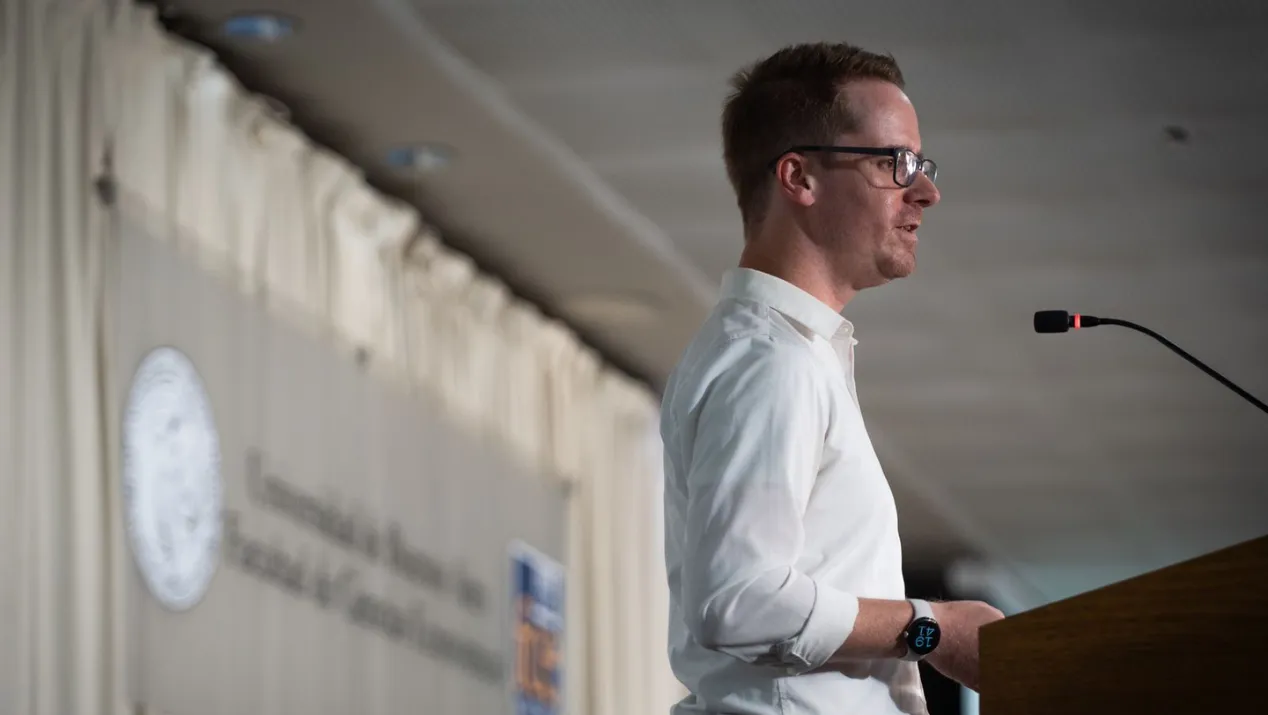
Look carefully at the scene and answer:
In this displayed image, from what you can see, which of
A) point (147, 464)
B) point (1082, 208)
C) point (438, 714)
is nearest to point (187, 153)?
point (147, 464)

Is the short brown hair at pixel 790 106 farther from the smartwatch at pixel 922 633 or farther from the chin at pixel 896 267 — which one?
the smartwatch at pixel 922 633

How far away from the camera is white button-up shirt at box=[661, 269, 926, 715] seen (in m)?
1.68

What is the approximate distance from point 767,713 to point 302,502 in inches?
139

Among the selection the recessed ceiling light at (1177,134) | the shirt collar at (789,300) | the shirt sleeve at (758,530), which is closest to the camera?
the shirt sleeve at (758,530)

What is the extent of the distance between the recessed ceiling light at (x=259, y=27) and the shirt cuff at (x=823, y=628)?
3224mm

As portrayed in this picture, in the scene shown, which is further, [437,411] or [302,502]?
[437,411]

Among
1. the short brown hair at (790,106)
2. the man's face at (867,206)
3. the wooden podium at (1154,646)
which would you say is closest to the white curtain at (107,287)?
the short brown hair at (790,106)

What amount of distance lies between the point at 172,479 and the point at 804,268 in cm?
277

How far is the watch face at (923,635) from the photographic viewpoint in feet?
5.62

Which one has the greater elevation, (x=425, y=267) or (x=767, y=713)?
(x=425, y=267)

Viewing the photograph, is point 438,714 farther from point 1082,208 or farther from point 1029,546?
point 1029,546

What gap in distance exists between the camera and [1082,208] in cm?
571

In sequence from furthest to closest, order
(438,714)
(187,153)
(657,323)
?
(657,323) < (438,714) < (187,153)

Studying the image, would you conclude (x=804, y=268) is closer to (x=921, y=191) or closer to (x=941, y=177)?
(x=921, y=191)
